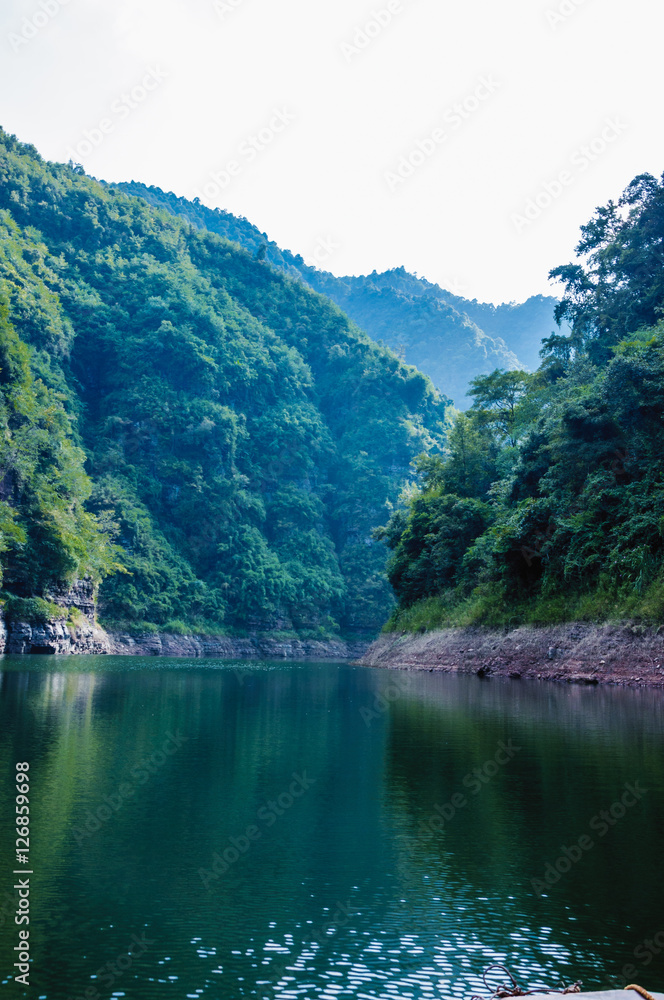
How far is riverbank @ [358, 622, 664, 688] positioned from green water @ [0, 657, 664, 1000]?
10954 mm

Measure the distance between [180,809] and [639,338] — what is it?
35.9 meters

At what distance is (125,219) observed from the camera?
126 meters

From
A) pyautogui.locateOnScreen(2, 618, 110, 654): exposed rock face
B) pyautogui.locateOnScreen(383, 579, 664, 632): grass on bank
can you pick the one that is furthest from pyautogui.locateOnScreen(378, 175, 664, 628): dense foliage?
pyautogui.locateOnScreen(2, 618, 110, 654): exposed rock face

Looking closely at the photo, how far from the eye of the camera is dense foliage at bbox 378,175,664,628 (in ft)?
108

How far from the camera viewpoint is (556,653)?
32.9m

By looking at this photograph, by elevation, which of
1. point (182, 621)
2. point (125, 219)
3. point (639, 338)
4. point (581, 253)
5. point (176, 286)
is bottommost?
point (182, 621)

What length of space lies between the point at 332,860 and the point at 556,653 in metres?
26.1

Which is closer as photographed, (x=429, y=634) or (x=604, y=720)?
(x=604, y=720)

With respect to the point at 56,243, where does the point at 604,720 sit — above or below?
below

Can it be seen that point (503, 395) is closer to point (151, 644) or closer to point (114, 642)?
point (114, 642)

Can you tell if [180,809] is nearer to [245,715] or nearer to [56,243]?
[245,715]

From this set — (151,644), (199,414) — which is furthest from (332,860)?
(199,414)

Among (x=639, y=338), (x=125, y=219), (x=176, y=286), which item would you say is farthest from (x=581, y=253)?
(x=125, y=219)

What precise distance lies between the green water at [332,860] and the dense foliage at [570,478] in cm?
1668
